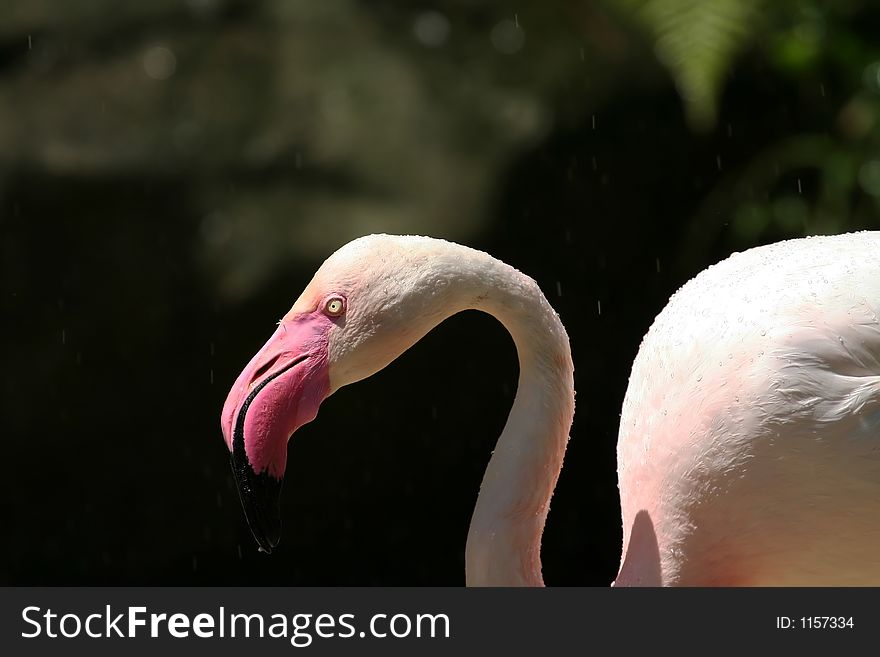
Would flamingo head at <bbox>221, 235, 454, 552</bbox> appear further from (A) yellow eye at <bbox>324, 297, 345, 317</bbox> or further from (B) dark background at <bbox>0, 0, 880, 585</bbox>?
(B) dark background at <bbox>0, 0, 880, 585</bbox>

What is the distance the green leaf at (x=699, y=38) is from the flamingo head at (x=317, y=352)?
106 cm

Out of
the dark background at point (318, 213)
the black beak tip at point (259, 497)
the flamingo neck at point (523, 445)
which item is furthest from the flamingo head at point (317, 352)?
the dark background at point (318, 213)

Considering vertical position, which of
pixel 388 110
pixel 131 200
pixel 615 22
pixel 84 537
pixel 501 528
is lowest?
pixel 84 537

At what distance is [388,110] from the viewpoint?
3.29 m

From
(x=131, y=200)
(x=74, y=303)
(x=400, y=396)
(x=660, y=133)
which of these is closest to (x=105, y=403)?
(x=74, y=303)

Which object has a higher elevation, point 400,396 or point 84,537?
point 400,396

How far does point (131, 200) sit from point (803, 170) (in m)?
1.87

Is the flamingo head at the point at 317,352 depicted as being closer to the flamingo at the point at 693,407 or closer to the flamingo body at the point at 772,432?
the flamingo at the point at 693,407

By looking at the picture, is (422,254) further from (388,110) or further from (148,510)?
(148,510)

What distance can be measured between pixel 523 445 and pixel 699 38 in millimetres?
1216

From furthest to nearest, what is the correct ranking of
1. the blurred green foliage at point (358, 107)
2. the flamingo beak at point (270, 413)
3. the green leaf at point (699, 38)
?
the blurred green foliage at point (358, 107) < the green leaf at point (699, 38) < the flamingo beak at point (270, 413)

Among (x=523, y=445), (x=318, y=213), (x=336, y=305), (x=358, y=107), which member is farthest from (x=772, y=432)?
(x=358, y=107)

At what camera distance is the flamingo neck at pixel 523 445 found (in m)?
1.59

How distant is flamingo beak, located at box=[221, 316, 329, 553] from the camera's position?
59.3 inches
